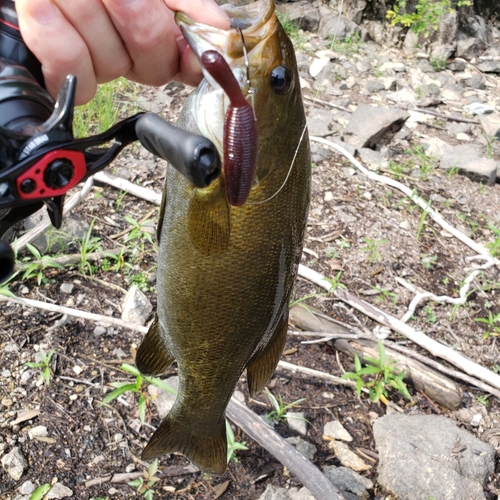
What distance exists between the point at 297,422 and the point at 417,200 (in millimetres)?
2352

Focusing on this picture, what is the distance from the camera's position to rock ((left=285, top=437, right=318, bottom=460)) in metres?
2.87

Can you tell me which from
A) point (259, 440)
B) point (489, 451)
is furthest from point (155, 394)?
point (489, 451)

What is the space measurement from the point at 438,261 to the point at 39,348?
Result: 2.77m

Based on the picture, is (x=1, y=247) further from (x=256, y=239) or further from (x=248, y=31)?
(x=248, y=31)

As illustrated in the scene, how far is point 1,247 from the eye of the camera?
1.08m

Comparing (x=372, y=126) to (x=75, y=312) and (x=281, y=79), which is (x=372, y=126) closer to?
(x=75, y=312)

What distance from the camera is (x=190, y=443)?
211 cm

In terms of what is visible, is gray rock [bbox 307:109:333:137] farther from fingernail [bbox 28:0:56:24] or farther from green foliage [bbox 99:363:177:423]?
fingernail [bbox 28:0:56:24]

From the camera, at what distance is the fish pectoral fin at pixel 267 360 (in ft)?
6.04

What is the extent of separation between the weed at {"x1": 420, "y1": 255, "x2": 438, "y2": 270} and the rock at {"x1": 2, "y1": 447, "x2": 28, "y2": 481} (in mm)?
2869

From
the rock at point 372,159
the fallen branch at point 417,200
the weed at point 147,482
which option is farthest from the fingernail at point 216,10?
the rock at point 372,159

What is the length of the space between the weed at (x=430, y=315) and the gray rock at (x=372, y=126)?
2055mm

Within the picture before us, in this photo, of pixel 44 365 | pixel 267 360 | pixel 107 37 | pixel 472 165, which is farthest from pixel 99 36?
pixel 472 165

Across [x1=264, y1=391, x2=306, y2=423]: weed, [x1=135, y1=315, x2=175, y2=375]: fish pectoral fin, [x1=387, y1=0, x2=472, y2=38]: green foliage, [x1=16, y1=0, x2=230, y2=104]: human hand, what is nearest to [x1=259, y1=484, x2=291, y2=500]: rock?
[x1=264, y1=391, x2=306, y2=423]: weed
